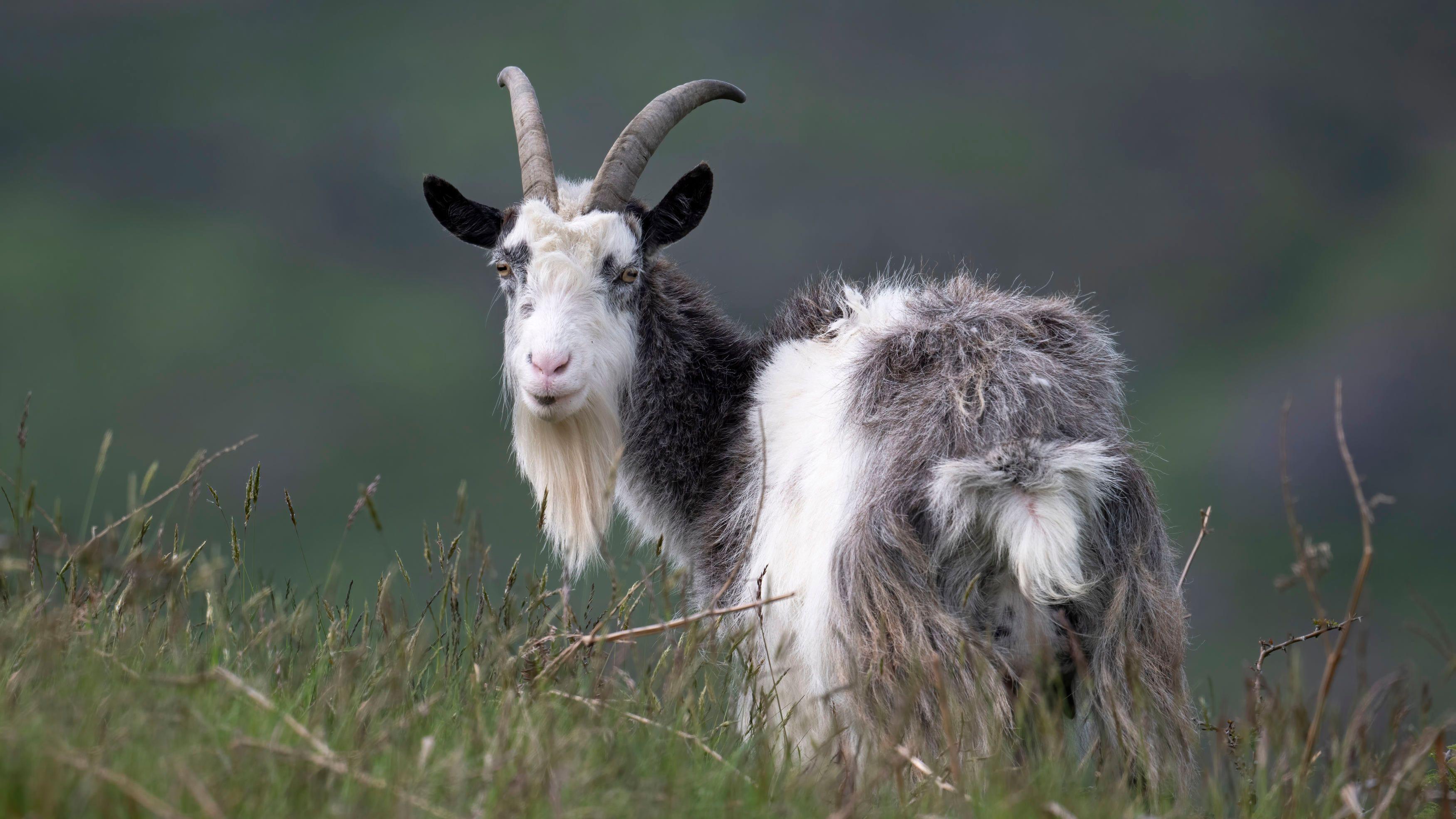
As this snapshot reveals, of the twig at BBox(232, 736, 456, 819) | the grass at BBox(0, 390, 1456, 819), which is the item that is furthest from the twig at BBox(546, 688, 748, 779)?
the twig at BBox(232, 736, 456, 819)

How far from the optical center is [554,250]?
368cm

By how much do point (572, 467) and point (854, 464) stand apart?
1.31m

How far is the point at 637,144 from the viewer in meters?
4.13

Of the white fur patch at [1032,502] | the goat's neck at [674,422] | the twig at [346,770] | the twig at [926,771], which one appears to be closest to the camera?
the twig at [346,770]

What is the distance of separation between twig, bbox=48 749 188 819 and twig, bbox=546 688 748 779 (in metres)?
0.80

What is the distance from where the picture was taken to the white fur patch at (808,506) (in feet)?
9.53

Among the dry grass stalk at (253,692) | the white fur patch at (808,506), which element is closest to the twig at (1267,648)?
the white fur patch at (808,506)

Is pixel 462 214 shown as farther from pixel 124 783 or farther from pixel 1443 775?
pixel 1443 775

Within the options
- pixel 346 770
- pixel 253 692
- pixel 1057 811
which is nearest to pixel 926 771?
pixel 1057 811

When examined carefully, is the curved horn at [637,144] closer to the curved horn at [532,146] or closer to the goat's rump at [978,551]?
the curved horn at [532,146]

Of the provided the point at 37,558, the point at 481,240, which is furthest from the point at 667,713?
the point at 481,240

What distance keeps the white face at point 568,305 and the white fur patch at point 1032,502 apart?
1305 millimetres

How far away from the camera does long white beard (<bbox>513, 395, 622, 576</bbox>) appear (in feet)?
12.8

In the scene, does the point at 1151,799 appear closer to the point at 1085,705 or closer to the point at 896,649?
the point at 1085,705
